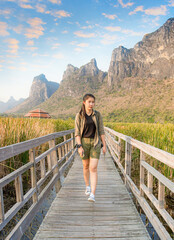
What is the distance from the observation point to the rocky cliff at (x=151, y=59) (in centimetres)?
7100

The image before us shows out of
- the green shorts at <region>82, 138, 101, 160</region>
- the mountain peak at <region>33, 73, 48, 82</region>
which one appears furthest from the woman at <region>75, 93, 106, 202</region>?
the mountain peak at <region>33, 73, 48, 82</region>

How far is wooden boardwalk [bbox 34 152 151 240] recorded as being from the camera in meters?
1.83

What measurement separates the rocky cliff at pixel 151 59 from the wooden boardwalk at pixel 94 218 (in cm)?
7259

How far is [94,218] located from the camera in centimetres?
214

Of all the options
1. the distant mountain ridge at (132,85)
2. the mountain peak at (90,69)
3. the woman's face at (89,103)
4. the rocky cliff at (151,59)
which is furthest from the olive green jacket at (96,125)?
the mountain peak at (90,69)

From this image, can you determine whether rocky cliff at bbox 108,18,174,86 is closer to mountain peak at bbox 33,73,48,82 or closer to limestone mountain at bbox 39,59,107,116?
limestone mountain at bbox 39,59,107,116

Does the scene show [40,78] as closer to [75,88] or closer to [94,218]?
[75,88]

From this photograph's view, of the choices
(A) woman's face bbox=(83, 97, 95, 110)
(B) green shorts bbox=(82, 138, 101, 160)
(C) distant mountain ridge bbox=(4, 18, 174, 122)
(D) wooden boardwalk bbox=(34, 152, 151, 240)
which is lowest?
(D) wooden boardwalk bbox=(34, 152, 151, 240)

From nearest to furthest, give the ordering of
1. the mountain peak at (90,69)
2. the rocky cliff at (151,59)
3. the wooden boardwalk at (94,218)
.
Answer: the wooden boardwalk at (94,218) → the rocky cliff at (151,59) → the mountain peak at (90,69)

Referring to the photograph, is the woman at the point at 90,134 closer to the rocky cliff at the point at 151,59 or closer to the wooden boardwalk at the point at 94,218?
the wooden boardwalk at the point at 94,218

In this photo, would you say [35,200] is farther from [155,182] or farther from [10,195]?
[155,182]

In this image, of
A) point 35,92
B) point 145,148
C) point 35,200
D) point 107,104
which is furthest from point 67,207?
point 35,92

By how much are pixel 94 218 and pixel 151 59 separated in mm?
93782

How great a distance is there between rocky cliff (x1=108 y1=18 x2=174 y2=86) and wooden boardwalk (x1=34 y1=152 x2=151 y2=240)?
72.6 metres
